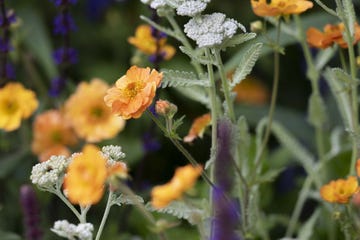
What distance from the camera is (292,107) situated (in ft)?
5.47

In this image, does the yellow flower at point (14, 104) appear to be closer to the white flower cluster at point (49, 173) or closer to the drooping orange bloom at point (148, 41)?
the drooping orange bloom at point (148, 41)

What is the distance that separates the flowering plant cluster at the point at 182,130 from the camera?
2.39ft

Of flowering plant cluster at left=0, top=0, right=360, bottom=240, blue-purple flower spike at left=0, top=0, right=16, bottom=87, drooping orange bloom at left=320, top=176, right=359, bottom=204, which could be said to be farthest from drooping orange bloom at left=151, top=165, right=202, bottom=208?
blue-purple flower spike at left=0, top=0, right=16, bottom=87

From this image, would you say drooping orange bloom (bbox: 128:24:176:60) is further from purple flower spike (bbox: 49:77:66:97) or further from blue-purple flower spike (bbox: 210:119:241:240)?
blue-purple flower spike (bbox: 210:119:241:240)

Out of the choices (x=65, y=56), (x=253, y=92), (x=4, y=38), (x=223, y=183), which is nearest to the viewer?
(x=223, y=183)

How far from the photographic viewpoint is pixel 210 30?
0.75 metres

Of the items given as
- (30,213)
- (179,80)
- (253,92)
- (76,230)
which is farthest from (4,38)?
(253,92)

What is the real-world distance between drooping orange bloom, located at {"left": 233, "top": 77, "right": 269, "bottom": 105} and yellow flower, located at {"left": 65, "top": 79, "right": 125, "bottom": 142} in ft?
1.66

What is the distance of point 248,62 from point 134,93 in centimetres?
14

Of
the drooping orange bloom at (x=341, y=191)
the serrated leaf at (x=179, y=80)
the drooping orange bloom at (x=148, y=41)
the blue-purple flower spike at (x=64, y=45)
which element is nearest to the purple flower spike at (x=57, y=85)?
the blue-purple flower spike at (x=64, y=45)

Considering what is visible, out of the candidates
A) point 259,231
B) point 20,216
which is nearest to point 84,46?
point 20,216

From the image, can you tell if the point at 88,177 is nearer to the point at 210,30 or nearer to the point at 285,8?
the point at 210,30

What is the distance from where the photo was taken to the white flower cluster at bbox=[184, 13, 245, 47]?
735 millimetres

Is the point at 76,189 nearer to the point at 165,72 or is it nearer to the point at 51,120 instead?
the point at 165,72
